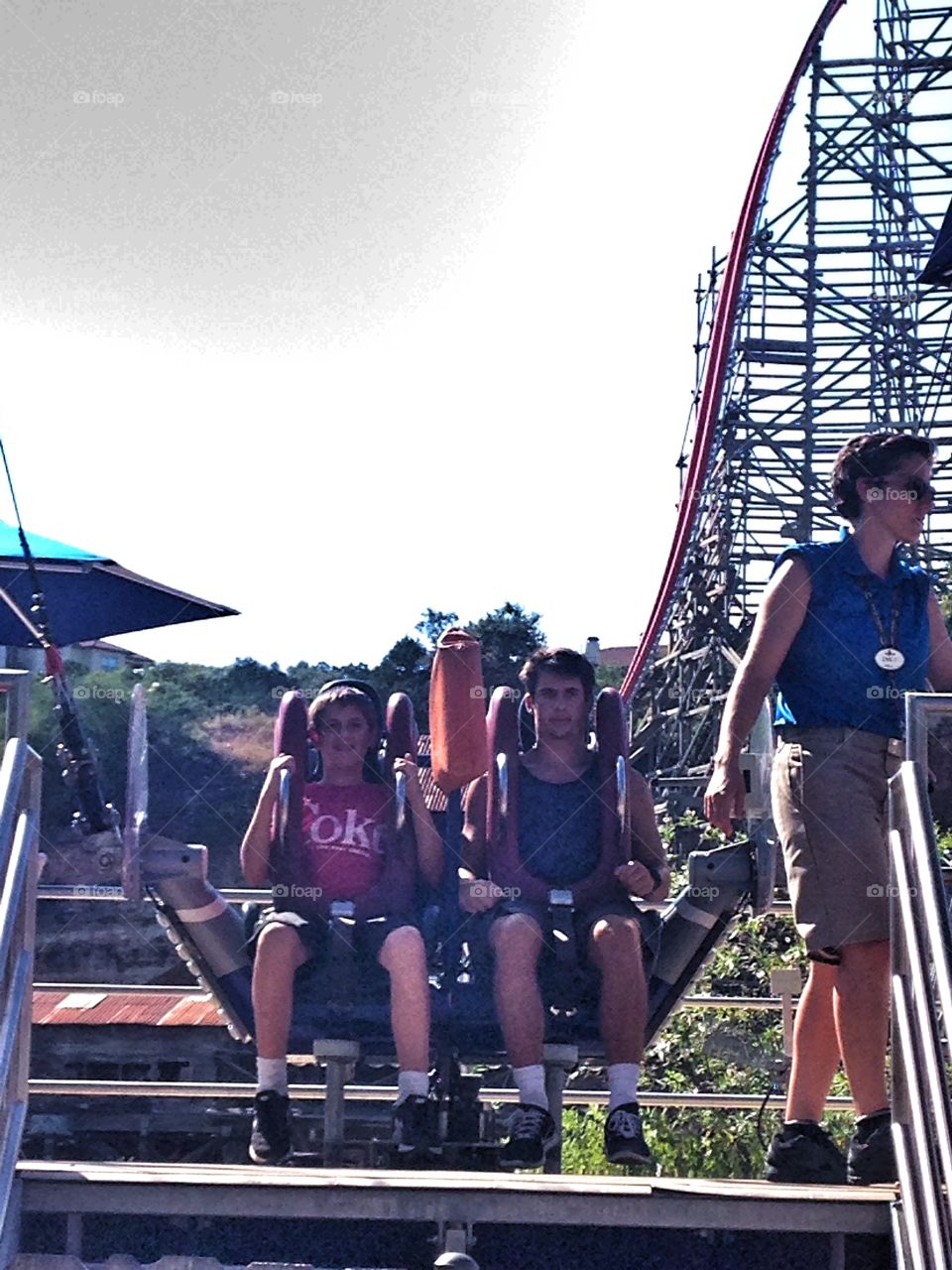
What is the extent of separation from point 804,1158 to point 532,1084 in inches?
21.0

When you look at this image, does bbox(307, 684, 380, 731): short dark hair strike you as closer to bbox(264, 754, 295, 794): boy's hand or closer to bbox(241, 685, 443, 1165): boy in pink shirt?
bbox(241, 685, 443, 1165): boy in pink shirt

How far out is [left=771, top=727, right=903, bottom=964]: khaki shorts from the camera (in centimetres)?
368

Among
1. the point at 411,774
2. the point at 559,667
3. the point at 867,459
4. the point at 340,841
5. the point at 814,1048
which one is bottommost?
the point at 814,1048

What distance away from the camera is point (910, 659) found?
13.0ft

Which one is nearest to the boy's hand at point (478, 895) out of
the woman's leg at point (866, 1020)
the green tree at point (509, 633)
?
the woman's leg at point (866, 1020)

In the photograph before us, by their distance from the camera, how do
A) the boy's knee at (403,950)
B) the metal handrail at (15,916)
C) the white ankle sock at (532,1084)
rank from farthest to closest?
the boy's knee at (403,950), the white ankle sock at (532,1084), the metal handrail at (15,916)

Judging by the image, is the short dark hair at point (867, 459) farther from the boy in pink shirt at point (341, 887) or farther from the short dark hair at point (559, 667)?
the boy in pink shirt at point (341, 887)

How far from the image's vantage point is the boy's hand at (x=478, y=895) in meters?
4.12

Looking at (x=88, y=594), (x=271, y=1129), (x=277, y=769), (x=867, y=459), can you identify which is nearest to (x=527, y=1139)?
(x=271, y=1129)

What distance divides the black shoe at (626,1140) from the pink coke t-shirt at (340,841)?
80 centimetres

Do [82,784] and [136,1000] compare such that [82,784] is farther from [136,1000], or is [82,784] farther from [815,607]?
[136,1000]

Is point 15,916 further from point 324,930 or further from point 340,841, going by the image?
point 340,841

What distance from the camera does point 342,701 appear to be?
14.5ft

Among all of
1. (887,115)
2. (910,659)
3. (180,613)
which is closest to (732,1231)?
(910,659)
